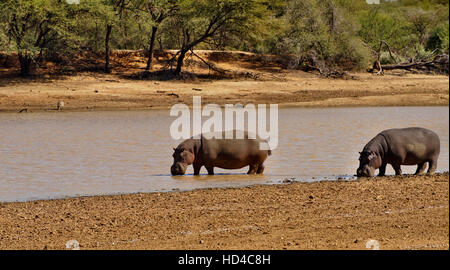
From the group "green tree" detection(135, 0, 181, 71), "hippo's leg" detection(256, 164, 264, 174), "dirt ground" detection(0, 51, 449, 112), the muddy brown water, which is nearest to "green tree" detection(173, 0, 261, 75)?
"green tree" detection(135, 0, 181, 71)

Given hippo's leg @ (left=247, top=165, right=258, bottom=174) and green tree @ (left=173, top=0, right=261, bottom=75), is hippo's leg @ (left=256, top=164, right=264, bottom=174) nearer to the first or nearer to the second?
hippo's leg @ (left=247, top=165, right=258, bottom=174)

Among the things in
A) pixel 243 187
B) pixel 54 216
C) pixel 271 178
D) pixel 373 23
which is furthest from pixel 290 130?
pixel 373 23

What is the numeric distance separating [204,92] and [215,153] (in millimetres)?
14407

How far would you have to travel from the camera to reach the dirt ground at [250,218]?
6.97 metres

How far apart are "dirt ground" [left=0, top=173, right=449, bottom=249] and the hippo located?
1943mm

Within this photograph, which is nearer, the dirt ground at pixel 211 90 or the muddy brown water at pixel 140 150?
the muddy brown water at pixel 140 150

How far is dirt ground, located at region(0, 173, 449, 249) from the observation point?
6.97 m

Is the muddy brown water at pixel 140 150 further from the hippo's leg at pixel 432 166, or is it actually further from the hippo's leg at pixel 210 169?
the hippo's leg at pixel 432 166

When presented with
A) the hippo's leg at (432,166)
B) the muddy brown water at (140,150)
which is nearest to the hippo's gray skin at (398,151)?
the hippo's leg at (432,166)

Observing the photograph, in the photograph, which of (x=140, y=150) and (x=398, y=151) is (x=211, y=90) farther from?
(x=398, y=151)

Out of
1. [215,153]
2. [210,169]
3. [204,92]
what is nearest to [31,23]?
[204,92]

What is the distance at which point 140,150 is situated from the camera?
16.0 metres

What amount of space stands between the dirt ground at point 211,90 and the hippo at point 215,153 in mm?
12765
